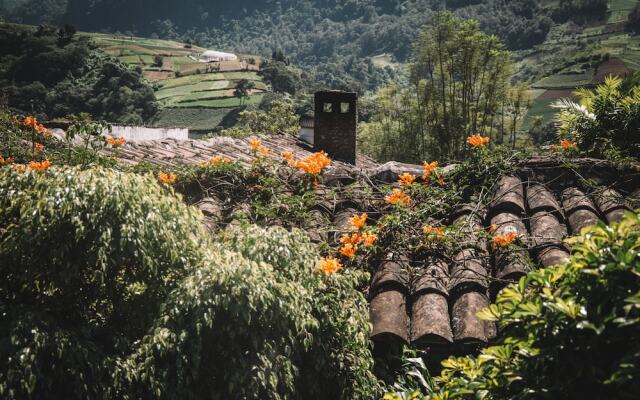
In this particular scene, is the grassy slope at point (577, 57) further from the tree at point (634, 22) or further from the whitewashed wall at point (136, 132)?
the whitewashed wall at point (136, 132)

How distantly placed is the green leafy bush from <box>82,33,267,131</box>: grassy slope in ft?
244

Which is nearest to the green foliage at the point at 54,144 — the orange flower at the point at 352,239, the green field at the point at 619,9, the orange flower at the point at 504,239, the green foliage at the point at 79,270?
the green foliage at the point at 79,270

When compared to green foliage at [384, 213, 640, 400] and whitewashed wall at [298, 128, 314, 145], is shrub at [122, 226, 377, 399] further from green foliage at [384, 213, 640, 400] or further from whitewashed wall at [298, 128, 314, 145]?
whitewashed wall at [298, 128, 314, 145]

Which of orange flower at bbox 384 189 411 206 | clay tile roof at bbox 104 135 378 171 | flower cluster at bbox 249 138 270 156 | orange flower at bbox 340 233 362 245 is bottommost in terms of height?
clay tile roof at bbox 104 135 378 171

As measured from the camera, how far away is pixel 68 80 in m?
71.9

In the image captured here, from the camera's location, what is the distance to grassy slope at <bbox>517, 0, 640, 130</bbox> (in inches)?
2307

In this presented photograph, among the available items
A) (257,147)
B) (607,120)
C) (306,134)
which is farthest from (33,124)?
(306,134)

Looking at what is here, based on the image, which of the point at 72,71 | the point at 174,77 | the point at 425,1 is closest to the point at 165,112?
the point at 72,71

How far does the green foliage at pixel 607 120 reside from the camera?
19.1ft

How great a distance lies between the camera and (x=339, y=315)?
3451 mm

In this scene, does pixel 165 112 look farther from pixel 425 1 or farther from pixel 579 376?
pixel 425 1

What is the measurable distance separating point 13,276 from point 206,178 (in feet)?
10.8

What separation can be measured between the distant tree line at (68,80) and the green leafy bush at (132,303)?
67709 millimetres

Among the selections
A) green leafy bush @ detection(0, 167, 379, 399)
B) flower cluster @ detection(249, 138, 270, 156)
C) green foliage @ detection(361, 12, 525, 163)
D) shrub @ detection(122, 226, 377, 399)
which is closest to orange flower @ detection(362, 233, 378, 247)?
shrub @ detection(122, 226, 377, 399)
